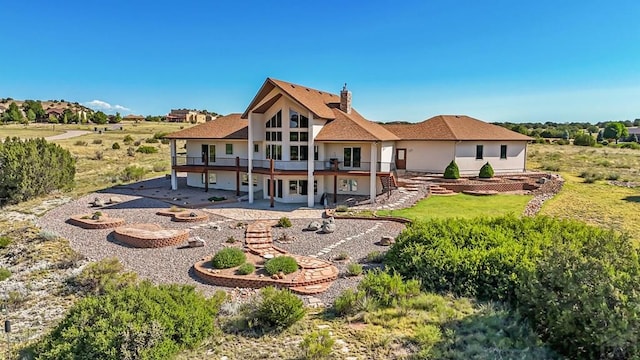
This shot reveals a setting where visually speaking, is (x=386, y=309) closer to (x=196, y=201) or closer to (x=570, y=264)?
(x=570, y=264)

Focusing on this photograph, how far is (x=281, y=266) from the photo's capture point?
47.2 feet

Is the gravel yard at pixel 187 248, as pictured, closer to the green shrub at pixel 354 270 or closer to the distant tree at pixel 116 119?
the green shrub at pixel 354 270

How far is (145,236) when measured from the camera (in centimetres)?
1823

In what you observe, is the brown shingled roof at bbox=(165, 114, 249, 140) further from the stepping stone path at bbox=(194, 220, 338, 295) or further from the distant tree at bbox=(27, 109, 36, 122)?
the distant tree at bbox=(27, 109, 36, 122)

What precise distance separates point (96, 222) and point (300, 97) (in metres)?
14.0

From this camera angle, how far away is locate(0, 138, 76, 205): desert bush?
2747 centimetres

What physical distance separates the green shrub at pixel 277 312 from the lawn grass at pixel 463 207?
40.1 feet

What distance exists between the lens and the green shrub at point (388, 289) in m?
11.1

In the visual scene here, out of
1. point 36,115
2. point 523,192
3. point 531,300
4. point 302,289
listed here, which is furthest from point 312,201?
point 36,115

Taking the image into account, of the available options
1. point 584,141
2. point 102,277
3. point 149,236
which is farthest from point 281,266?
point 584,141

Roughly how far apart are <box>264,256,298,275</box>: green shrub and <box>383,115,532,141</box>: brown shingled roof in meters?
23.1

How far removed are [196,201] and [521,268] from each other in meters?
21.2

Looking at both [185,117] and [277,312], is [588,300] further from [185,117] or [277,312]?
[185,117]

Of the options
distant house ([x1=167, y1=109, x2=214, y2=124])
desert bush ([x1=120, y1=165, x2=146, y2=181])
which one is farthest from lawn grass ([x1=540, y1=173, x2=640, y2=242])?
distant house ([x1=167, y1=109, x2=214, y2=124])
